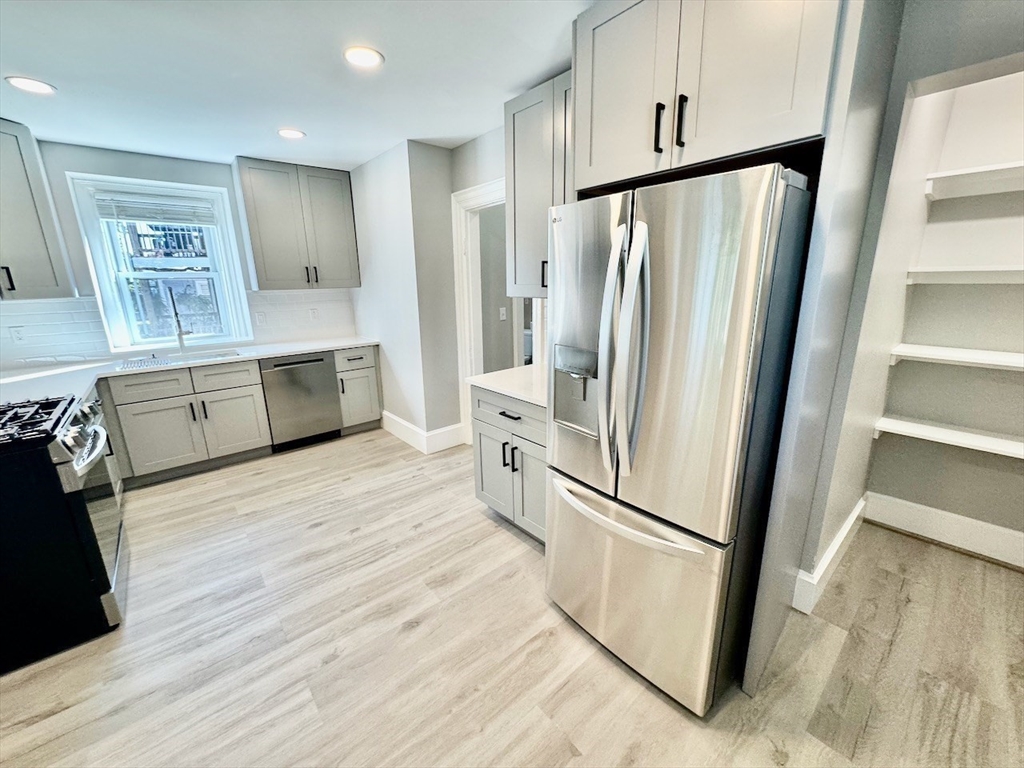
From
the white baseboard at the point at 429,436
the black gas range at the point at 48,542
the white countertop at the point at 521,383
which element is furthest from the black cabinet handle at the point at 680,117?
the white baseboard at the point at 429,436

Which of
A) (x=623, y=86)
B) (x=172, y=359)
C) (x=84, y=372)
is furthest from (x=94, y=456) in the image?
(x=623, y=86)

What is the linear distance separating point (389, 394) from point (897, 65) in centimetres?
370

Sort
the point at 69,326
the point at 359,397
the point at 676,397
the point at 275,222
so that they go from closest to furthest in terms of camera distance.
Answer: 1. the point at 676,397
2. the point at 69,326
3. the point at 275,222
4. the point at 359,397

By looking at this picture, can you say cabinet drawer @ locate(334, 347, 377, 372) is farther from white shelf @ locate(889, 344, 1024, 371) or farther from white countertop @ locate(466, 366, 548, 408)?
white shelf @ locate(889, 344, 1024, 371)

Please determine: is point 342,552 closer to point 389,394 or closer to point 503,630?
point 503,630

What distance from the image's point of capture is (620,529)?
1445 mm

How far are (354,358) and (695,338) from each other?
3.29 metres

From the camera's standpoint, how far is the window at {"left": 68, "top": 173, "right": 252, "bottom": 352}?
3.10 meters

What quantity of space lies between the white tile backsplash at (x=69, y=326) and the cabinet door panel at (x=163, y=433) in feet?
2.32

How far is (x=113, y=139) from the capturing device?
2748 mm

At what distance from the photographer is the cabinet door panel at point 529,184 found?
205cm

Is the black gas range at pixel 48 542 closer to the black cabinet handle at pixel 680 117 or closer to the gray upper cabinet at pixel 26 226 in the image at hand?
the gray upper cabinet at pixel 26 226

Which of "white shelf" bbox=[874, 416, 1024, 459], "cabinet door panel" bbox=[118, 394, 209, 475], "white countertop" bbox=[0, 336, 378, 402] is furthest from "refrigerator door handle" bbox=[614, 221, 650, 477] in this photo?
"cabinet door panel" bbox=[118, 394, 209, 475]

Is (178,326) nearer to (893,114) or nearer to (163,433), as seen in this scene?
(163,433)
